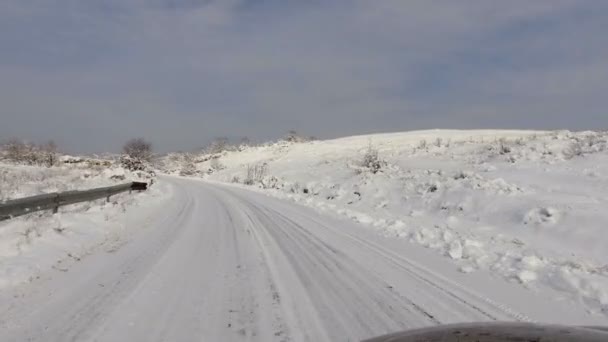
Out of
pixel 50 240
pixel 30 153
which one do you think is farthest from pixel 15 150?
pixel 50 240

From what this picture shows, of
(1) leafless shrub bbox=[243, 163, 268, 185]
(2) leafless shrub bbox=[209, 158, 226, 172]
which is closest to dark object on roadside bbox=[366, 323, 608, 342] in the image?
(1) leafless shrub bbox=[243, 163, 268, 185]

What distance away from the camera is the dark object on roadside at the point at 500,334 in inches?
91.0

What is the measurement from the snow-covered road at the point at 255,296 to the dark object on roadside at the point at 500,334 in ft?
7.06

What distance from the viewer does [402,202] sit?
20.5 m

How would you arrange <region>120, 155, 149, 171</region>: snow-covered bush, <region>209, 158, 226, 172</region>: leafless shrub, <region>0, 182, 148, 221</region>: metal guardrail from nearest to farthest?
<region>0, 182, 148, 221</region>: metal guardrail, <region>120, 155, 149, 171</region>: snow-covered bush, <region>209, 158, 226, 172</region>: leafless shrub

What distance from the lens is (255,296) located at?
617 centimetres

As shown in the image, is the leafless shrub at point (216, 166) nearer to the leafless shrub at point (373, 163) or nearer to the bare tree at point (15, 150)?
the bare tree at point (15, 150)

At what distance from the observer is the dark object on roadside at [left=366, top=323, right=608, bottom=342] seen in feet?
7.58

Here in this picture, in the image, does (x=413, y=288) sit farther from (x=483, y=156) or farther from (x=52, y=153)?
(x=52, y=153)

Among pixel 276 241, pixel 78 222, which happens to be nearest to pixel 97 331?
pixel 276 241

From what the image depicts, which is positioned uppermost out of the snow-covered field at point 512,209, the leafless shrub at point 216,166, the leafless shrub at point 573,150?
the leafless shrub at point 573,150

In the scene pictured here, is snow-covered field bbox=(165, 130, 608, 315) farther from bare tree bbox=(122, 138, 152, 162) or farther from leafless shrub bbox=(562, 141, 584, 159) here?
bare tree bbox=(122, 138, 152, 162)

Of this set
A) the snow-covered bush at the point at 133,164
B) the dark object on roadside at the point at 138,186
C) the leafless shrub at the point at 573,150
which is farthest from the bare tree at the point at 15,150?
the leafless shrub at the point at 573,150

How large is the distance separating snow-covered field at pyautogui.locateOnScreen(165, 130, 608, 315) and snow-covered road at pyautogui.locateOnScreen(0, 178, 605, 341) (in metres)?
→ 0.90
